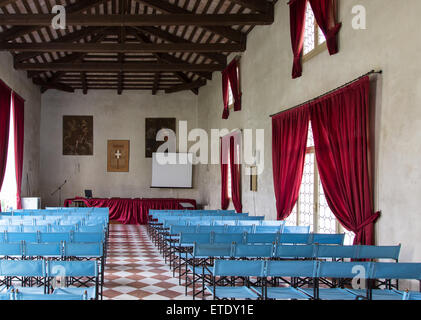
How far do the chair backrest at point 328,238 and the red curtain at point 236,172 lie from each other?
7669mm

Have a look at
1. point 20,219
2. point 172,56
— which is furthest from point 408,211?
point 172,56

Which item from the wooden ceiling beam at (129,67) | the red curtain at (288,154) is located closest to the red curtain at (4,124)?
the wooden ceiling beam at (129,67)

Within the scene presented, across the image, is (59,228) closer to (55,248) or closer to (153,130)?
(55,248)

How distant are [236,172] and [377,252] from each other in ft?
31.6

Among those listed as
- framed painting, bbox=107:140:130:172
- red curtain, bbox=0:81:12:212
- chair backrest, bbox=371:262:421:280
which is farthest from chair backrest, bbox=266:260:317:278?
framed painting, bbox=107:140:130:172

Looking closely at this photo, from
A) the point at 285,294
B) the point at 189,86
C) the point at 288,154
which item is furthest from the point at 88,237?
the point at 189,86

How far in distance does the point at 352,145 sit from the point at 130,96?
16.4 metres

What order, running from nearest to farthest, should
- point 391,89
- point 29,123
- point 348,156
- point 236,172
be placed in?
point 391,89 < point 348,156 < point 236,172 < point 29,123

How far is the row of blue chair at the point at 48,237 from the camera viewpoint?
21.5 feet

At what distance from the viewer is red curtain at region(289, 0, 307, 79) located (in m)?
9.71

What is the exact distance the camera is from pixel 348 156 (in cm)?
744

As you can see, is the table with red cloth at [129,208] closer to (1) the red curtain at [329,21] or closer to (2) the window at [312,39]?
(2) the window at [312,39]

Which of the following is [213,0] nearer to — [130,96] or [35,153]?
[130,96]

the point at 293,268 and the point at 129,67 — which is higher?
the point at 129,67
